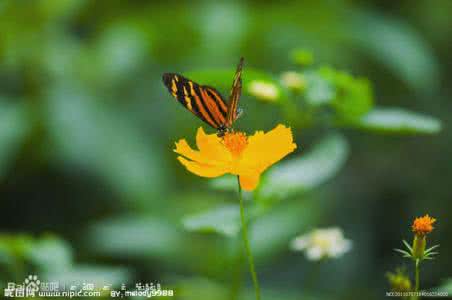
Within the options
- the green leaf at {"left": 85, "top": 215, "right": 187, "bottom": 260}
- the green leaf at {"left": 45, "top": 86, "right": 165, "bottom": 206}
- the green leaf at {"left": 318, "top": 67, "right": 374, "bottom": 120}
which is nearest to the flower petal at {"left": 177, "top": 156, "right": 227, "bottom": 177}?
the green leaf at {"left": 318, "top": 67, "right": 374, "bottom": 120}

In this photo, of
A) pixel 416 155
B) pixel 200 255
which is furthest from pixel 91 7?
pixel 416 155

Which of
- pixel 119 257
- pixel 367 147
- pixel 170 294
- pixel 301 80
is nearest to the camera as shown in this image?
pixel 170 294

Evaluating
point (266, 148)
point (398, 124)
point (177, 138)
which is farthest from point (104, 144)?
point (266, 148)

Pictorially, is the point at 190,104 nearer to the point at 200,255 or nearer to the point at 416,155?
the point at 200,255

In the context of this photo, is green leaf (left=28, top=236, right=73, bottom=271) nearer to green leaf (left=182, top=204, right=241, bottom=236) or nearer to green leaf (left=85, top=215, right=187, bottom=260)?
green leaf (left=182, top=204, right=241, bottom=236)

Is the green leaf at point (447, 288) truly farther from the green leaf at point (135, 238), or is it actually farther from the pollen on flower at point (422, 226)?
the green leaf at point (135, 238)

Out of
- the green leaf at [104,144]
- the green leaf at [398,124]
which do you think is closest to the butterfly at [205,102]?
the green leaf at [398,124]
